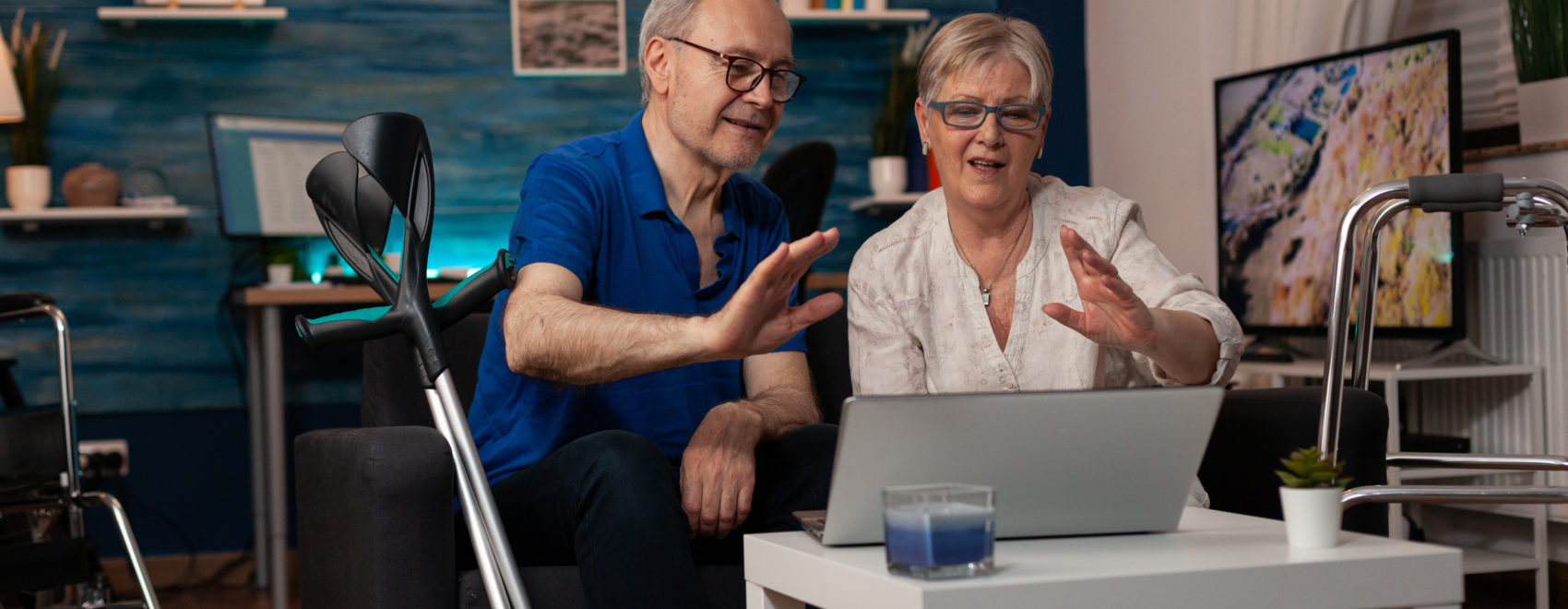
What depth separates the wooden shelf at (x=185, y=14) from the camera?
149 inches

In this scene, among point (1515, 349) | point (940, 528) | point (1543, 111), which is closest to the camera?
point (940, 528)

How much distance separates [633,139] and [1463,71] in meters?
2.42

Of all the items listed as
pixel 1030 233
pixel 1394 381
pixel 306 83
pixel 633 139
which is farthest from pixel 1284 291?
pixel 306 83

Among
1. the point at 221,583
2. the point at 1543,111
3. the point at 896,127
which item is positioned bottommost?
the point at 221,583

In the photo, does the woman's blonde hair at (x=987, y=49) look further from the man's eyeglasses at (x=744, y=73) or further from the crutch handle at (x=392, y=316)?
the crutch handle at (x=392, y=316)

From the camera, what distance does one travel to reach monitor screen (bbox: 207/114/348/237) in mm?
3748

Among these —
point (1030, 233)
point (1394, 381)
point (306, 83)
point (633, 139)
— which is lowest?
point (1394, 381)

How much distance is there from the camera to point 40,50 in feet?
12.4

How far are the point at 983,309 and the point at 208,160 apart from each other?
306 cm

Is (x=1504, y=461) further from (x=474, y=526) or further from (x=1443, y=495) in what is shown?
(x=474, y=526)

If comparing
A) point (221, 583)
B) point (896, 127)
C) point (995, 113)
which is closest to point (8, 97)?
point (221, 583)

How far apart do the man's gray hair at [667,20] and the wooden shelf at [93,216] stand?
244 centimetres

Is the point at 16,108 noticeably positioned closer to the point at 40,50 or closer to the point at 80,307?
the point at 40,50

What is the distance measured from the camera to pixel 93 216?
3752 millimetres
